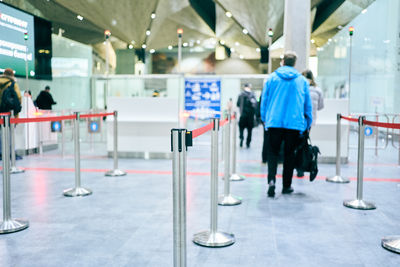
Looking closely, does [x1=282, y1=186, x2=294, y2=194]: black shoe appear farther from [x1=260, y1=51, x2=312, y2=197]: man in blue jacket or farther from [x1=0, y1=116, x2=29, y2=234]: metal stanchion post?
[x1=0, y1=116, x2=29, y2=234]: metal stanchion post

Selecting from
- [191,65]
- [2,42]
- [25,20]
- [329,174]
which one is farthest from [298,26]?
[191,65]

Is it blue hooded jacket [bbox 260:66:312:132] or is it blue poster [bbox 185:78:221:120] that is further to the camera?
blue poster [bbox 185:78:221:120]

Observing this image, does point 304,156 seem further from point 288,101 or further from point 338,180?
point 338,180

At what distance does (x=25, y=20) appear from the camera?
1160 cm

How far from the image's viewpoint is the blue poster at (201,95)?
9125mm

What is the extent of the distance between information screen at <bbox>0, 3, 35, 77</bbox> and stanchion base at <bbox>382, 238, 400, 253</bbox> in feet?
29.5

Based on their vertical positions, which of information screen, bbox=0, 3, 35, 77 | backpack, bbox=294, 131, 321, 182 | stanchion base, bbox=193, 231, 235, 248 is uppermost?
information screen, bbox=0, 3, 35, 77

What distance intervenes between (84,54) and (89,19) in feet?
7.77

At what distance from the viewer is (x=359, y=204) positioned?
4.55m

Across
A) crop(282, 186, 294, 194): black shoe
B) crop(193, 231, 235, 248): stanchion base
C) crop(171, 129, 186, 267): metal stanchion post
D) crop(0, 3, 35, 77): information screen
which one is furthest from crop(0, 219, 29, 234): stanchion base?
crop(0, 3, 35, 77): information screen

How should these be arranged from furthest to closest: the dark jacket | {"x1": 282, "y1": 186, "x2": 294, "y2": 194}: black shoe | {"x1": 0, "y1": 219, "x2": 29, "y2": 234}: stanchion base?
the dark jacket
{"x1": 282, "y1": 186, "x2": 294, "y2": 194}: black shoe
{"x1": 0, "y1": 219, "x2": 29, "y2": 234}: stanchion base

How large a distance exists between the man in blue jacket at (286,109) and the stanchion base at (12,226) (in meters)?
2.79

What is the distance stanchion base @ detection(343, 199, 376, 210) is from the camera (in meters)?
4.48

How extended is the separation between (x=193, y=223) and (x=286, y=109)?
5.78ft
